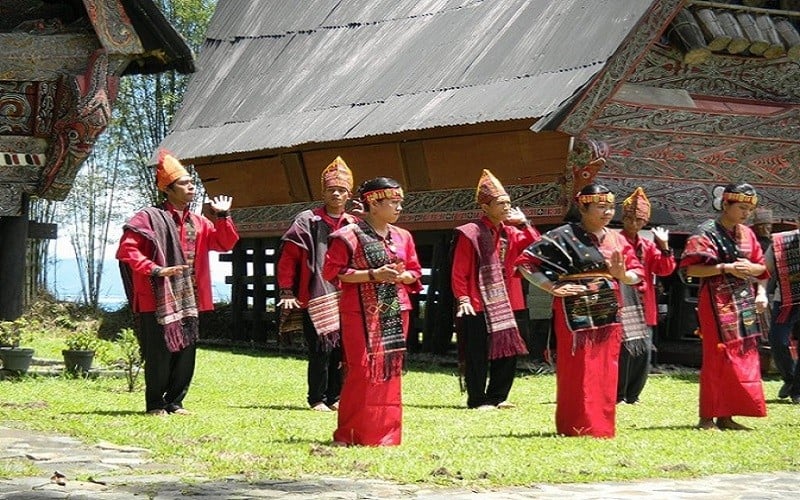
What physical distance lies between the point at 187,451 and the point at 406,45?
1109 centimetres

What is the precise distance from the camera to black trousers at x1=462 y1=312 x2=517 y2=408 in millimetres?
11000

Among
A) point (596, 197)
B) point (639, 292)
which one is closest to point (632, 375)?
point (639, 292)

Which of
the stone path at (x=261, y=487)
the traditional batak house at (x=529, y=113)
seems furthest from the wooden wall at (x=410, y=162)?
the stone path at (x=261, y=487)

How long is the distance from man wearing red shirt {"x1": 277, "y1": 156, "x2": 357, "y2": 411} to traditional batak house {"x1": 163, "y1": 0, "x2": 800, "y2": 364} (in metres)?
3.35

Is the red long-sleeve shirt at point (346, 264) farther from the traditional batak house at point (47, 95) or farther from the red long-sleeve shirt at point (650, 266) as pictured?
the traditional batak house at point (47, 95)

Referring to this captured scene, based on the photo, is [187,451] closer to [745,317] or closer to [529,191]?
[745,317]

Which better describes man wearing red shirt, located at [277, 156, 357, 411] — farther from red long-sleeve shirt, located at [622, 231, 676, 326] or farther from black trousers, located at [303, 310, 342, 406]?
red long-sleeve shirt, located at [622, 231, 676, 326]

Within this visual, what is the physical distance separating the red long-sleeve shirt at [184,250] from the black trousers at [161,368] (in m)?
0.15

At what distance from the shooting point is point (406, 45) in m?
18.0

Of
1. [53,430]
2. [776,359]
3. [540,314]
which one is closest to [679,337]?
[540,314]

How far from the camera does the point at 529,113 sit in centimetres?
1386

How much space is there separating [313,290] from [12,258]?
11.5 ft

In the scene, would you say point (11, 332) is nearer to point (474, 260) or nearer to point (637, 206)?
point (474, 260)

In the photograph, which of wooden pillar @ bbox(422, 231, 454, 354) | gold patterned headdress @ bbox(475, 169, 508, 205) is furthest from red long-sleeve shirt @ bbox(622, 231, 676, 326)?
wooden pillar @ bbox(422, 231, 454, 354)
